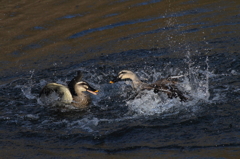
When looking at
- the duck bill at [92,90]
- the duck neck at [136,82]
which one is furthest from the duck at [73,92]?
the duck neck at [136,82]

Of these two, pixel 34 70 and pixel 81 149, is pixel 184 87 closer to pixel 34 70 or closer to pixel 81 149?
pixel 81 149

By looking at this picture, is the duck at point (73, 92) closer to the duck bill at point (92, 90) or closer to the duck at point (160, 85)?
the duck bill at point (92, 90)

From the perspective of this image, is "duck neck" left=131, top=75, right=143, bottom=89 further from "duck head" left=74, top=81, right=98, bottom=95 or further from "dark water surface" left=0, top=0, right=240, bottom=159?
"duck head" left=74, top=81, right=98, bottom=95

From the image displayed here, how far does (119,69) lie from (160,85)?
1.52 meters

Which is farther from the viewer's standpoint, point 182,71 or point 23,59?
point 23,59

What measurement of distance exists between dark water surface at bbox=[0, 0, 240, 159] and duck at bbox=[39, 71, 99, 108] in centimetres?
19

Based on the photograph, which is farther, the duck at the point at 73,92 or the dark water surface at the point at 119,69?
the duck at the point at 73,92

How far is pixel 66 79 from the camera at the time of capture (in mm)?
8234

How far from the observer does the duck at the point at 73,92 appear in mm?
7141

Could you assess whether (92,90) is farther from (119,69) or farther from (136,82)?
(119,69)

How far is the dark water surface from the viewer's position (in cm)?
532

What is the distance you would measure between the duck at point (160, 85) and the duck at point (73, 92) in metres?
0.57

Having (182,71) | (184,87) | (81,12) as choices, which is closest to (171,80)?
(184,87)

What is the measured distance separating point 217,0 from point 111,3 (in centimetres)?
363
